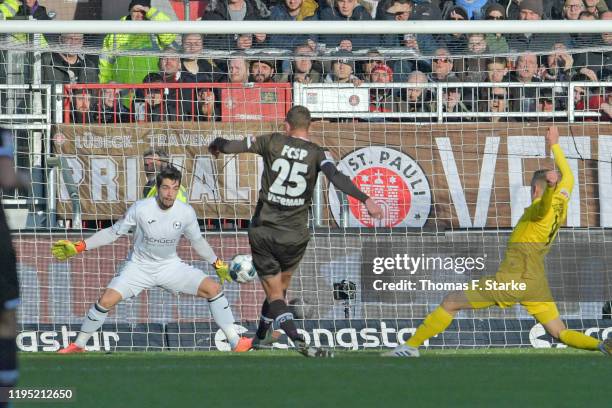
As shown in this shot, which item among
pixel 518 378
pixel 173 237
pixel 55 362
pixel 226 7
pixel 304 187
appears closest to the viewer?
pixel 518 378

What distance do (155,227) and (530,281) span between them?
3.52 meters

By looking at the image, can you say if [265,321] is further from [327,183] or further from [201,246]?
[327,183]

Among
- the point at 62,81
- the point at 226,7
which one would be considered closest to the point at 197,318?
the point at 62,81

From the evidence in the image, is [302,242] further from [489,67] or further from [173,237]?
[489,67]

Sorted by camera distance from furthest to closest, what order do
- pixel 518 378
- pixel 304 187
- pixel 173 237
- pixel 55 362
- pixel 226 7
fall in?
pixel 226 7
pixel 173 237
pixel 304 187
pixel 55 362
pixel 518 378

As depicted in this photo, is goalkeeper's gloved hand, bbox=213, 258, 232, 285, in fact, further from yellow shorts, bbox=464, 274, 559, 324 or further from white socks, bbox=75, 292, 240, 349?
yellow shorts, bbox=464, 274, 559, 324

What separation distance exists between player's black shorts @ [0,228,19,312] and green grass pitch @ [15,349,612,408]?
4.16 feet

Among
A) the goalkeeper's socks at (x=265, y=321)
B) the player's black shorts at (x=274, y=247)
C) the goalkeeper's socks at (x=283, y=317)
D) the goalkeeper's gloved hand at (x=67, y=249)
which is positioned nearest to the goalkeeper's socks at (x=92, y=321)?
the goalkeeper's gloved hand at (x=67, y=249)

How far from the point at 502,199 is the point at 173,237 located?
379 cm

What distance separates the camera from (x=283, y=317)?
1050cm

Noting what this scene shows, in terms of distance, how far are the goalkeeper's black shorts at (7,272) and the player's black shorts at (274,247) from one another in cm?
463

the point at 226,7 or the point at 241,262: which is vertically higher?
the point at 226,7

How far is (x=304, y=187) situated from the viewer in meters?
10.6

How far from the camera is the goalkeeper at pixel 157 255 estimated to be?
38.6ft
